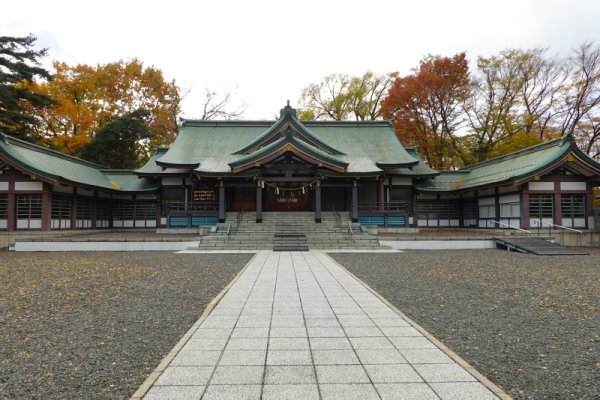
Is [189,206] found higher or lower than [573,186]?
lower

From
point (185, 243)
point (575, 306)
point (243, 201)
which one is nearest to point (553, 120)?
point (243, 201)

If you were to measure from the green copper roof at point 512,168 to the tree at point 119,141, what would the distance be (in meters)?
25.7

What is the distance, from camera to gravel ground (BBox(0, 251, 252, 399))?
12.5ft

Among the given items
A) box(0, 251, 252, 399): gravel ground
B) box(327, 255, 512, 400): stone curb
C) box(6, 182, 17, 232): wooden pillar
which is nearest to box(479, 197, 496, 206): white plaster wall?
box(0, 251, 252, 399): gravel ground

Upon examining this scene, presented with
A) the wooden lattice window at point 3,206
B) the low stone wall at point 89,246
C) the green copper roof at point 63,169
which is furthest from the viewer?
the wooden lattice window at point 3,206

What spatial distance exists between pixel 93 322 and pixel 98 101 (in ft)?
118

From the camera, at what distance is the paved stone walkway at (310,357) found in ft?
11.1

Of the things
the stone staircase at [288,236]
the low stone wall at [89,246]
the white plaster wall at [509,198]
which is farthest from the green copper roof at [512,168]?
the low stone wall at [89,246]

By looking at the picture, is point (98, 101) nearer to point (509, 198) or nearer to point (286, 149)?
point (286, 149)

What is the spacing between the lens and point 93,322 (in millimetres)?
5840

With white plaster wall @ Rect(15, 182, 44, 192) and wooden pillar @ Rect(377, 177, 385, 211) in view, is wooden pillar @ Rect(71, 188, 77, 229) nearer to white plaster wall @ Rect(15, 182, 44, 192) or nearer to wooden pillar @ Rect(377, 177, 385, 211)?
white plaster wall @ Rect(15, 182, 44, 192)

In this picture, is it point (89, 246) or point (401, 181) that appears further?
point (401, 181)

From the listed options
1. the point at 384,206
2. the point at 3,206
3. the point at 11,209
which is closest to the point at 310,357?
the point at 384,206

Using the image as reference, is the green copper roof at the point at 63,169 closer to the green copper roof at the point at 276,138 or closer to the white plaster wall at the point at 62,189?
the white plaster wall at the point at 62,189
